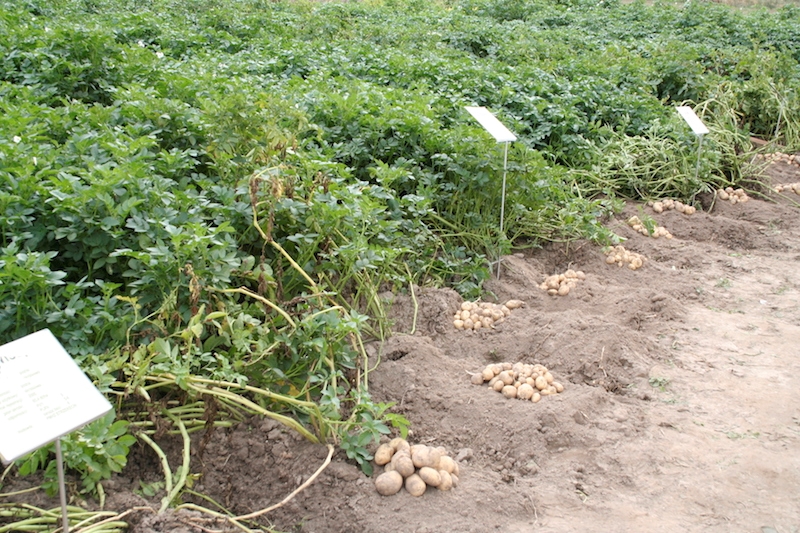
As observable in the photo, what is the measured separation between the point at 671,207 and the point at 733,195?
730mm

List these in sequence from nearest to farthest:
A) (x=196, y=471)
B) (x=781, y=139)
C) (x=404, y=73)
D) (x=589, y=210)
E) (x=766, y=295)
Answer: (x=196, y=471), (x=766, y=295), (x=589, y=210), (x=404, y=73), (x=781, y=139)

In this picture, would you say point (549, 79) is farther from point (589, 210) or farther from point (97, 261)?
point (97, 261)

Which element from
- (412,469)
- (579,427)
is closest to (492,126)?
(579,427)

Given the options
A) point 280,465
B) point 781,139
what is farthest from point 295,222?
point 781,139

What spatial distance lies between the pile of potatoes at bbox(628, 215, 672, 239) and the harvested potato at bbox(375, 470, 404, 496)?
12.2 ft

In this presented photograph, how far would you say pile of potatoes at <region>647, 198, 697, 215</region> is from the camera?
6.23 m

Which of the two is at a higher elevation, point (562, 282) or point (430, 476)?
point (430, 476)

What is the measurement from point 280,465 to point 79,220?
1.32 m

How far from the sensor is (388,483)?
8.65 ft

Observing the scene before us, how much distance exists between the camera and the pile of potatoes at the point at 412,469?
104 inches

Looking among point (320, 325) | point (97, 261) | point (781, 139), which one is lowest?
point (781, 139)

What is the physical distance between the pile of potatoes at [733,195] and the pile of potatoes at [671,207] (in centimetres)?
47

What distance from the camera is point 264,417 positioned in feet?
9.54

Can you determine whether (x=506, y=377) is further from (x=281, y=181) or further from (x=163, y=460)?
(x=163, y=460)
